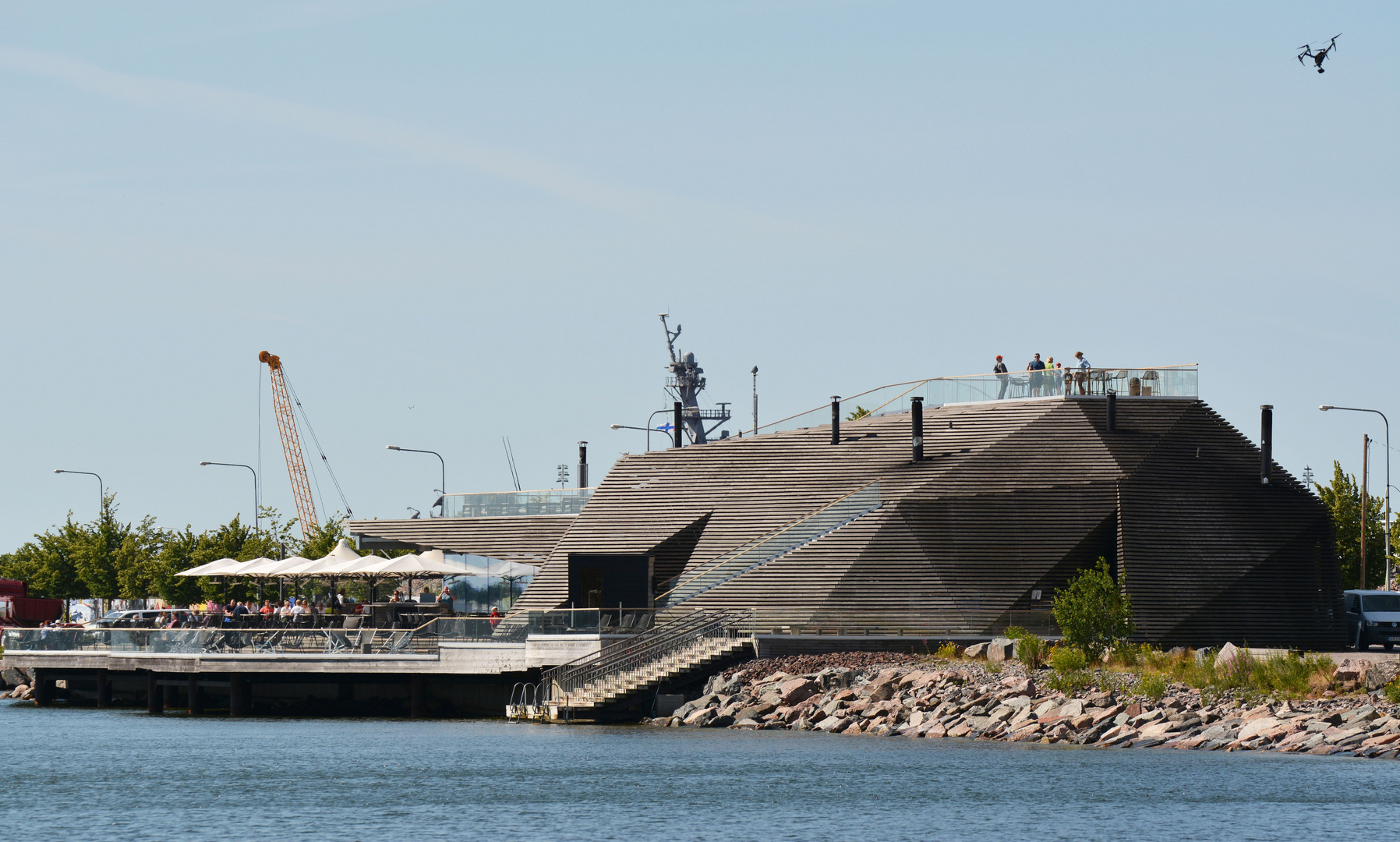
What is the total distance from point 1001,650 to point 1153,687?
5.40 meters

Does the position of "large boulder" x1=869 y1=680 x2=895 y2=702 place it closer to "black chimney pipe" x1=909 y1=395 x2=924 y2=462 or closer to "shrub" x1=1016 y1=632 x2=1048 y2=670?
"shrub" x1=1016 y1=632 x2=1048 y2=670

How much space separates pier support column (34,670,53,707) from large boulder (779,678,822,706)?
25.7 metres

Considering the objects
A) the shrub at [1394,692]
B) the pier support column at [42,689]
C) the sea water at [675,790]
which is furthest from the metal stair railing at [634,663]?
Result: the pier support column at [42,689]

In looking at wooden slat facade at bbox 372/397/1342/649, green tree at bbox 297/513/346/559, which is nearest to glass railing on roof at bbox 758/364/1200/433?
wooden slat facade at bbox 372/397/1342/649

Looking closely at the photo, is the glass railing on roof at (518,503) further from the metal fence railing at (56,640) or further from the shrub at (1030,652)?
the shrub at (1030,652)

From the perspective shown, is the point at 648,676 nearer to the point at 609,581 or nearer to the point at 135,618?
the point at 609,581

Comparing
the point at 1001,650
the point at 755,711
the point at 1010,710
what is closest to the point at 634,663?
the point at 755,711

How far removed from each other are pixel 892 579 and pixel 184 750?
18.4 metres

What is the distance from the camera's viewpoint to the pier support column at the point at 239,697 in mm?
52812

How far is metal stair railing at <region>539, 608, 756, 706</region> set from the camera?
4738 cm

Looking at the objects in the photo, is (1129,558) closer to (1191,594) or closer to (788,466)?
(1191,594)

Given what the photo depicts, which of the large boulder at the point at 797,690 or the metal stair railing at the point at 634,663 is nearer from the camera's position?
the large boulder at the point at 797,690

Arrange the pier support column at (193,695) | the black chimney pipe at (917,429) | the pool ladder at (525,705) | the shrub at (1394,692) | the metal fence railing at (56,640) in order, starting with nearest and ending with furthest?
the shrub at (1394,692) → the pool ladder at (525,705) → the black chimney pipe at (917,429) → the pier support column at (193,695) → the metal fence railing at (56,640)

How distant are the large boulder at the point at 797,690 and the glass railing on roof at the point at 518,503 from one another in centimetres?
1333
